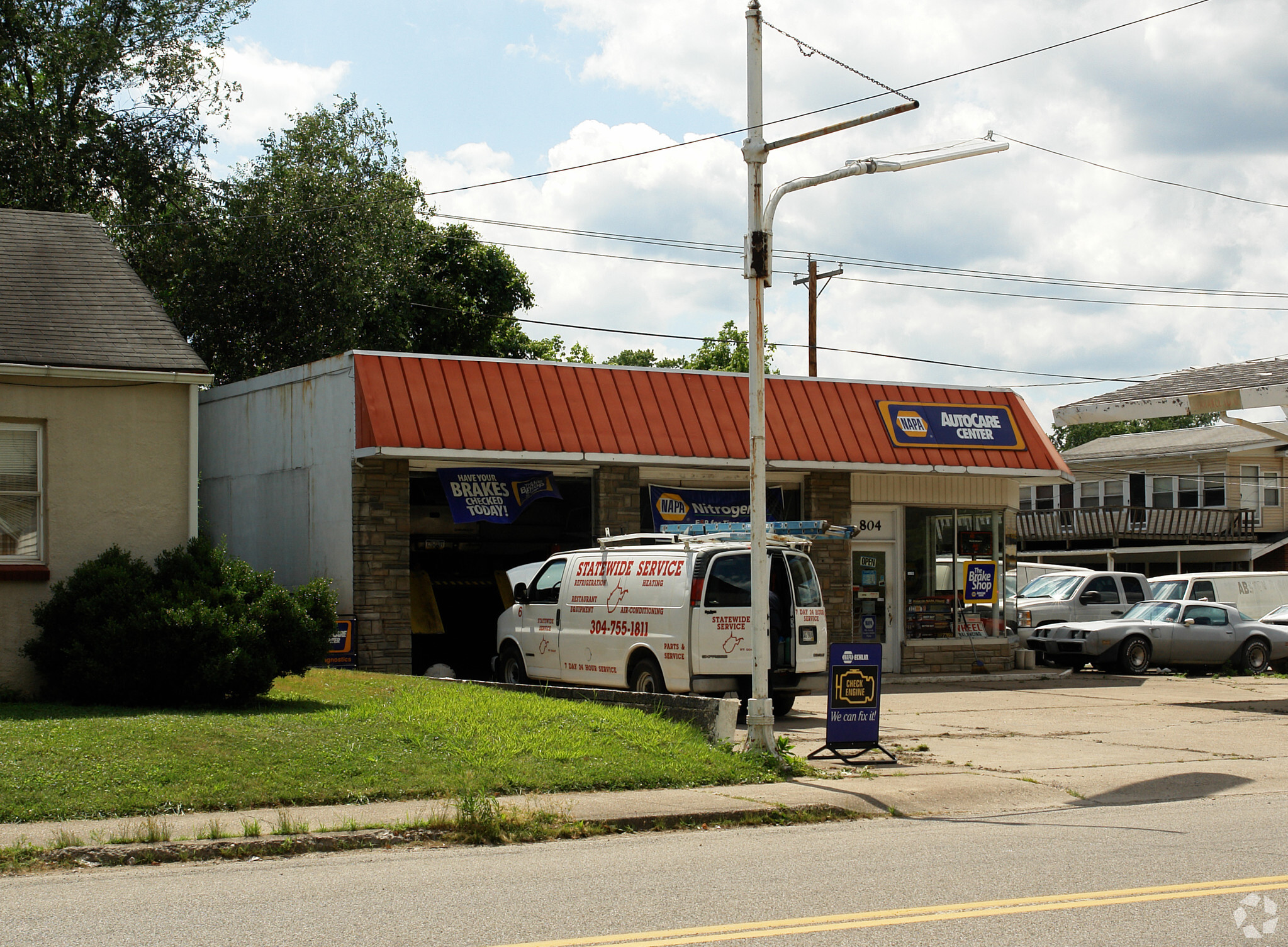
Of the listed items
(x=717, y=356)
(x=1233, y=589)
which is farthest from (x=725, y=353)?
(x=1233, y=589)

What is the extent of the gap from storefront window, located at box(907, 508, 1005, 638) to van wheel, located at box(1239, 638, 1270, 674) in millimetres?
5063

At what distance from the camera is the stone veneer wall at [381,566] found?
19.0m

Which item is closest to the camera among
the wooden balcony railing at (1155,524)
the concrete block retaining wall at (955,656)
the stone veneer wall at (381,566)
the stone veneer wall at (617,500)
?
the stone veneer wall at (381,566)

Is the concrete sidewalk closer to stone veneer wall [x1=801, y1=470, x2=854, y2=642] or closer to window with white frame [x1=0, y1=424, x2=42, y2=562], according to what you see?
stone veneer wall [x1=801, y1=470, x2=854, y2=642]

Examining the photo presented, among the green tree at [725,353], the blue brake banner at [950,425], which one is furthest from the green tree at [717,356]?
the blue brake banner at [950,425]

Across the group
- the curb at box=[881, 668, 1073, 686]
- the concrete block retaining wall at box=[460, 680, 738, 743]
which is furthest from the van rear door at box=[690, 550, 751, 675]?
the curb at box=[881, 668, 1073, 686]

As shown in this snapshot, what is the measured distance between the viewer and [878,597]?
23672mm

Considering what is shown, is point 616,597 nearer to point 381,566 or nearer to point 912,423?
point 381,566

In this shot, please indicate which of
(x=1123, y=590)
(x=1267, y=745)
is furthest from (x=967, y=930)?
(x=1123, y=590)

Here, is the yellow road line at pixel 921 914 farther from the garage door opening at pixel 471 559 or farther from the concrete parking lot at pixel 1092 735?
the garage door opening at pixel 471 559

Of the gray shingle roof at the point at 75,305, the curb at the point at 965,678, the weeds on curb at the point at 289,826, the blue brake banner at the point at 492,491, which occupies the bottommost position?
the curb at the point at 965,678

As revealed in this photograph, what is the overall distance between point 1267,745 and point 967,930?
994 centimetres

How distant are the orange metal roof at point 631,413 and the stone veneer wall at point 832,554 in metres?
0.64

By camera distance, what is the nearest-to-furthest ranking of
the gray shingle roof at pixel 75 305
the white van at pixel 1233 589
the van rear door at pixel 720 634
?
the gray shingle roof at pixel 75 305 < the van rear door at pixel 720 634 < the white van at pixel 1233 589
